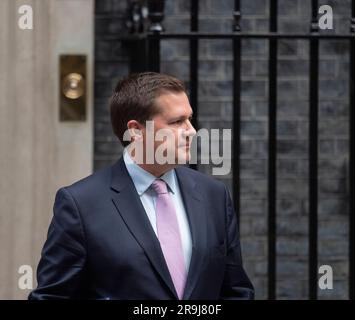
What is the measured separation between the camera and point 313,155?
4.73m

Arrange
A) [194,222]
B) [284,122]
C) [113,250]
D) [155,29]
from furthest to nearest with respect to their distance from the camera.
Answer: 1. [284,122]
2. [155,29]
3. [194,222]
4. [113,250]

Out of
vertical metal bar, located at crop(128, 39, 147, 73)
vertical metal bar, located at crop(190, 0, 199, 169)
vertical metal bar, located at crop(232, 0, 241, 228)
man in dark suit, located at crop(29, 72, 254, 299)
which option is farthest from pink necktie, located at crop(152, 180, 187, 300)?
vertical metal bar, located at crop(128, 39, 147, 73)

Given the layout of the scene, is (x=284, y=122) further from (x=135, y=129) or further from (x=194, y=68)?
(x=135, y=129)

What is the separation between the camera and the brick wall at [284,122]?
5.41 metres

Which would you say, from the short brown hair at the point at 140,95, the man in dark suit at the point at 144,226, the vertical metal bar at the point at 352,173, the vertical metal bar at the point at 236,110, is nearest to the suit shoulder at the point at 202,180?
the man in dark suit at the point at 144,226

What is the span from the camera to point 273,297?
478 centimetres

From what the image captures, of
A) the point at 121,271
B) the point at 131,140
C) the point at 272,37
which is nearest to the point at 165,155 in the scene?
the point at 131,140

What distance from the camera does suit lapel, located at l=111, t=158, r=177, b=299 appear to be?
309cm

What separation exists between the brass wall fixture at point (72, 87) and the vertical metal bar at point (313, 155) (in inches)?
36.6

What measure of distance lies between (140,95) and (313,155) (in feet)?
5.47

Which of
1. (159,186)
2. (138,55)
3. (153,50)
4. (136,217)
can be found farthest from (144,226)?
(138,55)

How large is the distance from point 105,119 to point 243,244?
33.5 inches

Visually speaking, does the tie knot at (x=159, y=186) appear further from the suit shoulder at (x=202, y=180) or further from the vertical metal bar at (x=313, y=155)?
the vertical metal bar at (x=313, y=155)

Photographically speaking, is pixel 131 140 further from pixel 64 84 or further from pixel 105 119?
pixel 105 119
